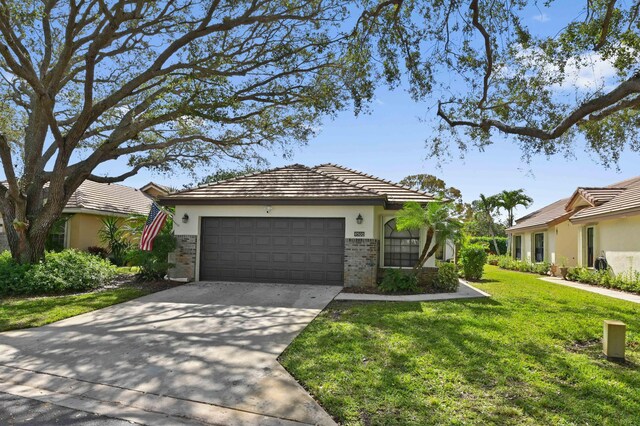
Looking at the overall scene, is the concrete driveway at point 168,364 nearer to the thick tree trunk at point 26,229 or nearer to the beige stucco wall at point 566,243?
the thick tree trunk at point 26,229

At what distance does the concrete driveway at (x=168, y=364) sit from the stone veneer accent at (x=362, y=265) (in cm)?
315

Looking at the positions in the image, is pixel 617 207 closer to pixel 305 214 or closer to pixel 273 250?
pixel 305 214

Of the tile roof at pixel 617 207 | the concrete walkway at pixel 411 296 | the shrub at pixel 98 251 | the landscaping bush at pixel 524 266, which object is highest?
the tile roof at pixel 617 207

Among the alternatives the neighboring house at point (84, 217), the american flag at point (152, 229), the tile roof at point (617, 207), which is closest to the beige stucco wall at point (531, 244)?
the tile roof at point (617, 207)

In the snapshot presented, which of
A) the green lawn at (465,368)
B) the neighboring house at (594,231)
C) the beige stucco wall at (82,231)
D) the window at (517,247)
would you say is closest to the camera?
the green lawn at (465,368)

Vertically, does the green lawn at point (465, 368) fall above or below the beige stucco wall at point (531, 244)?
below

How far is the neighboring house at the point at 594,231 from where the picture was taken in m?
14.7

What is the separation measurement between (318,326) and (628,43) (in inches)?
357

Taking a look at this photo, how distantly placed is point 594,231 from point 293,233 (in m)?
13.5

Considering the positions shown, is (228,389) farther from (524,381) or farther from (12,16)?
(12,16)

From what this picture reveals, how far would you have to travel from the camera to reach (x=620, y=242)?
50.5 feet

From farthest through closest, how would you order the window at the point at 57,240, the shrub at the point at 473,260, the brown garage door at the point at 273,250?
the window at the point at 57,240
the shrub at the point at 473,260
the brown garage door at the point at 273,250

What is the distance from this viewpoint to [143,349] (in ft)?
20.2

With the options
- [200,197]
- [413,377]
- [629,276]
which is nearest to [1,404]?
[413,377]
